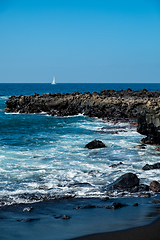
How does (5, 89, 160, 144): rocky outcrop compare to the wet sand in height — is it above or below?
above

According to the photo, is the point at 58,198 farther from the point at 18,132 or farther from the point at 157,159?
the point at 18,132

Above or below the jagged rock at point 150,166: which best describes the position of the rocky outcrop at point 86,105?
above

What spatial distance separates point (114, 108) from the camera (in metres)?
42.6

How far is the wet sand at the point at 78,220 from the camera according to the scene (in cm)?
782

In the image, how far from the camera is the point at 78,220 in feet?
29.5

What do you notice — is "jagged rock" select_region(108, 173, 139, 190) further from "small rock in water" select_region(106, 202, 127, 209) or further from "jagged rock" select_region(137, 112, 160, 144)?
"jagged rock" select_region(137, 112, 160, 144)

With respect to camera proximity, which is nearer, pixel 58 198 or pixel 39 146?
pixel 58 198

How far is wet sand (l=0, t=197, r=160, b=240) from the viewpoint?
7824mm

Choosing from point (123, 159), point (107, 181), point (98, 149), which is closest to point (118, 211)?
point (107, 181)

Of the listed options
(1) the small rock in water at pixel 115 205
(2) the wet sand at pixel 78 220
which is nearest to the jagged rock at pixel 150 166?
(2) the wet sand at pixel 78 220

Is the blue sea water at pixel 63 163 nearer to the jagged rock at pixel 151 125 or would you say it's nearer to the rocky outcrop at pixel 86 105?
the jagged rock at pixel 151 125

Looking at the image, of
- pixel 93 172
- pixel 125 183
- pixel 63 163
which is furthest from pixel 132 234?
pixel 63 163

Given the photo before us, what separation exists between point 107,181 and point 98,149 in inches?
281

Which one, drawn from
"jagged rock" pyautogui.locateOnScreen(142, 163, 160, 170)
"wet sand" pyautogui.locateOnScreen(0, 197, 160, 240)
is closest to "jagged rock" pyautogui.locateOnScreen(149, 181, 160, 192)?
"wet sand" pyautogui.locateOnScreen(0, 197, 160, 240)
